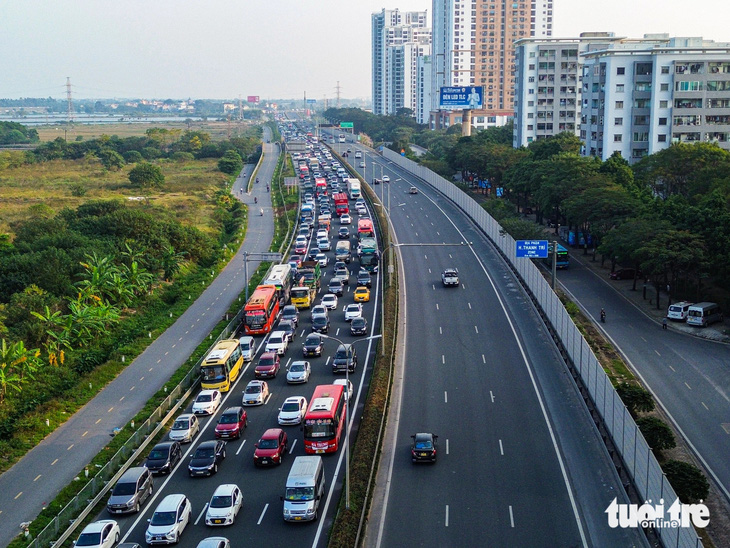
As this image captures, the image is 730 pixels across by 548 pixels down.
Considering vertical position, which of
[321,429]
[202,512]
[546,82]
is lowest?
[202,512]

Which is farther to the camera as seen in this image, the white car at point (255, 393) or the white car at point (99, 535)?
the white car at point (255, 393)

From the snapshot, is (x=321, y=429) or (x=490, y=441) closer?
(x=321, y=429)

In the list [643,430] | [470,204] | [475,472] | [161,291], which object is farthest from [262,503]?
[470,204]

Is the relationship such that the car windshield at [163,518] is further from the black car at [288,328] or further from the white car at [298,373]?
the black car at [288,328]

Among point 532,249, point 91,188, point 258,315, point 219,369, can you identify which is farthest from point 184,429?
point 91,188

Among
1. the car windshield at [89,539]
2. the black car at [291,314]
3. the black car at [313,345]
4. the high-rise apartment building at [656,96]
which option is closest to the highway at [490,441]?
the black car at [313,345]

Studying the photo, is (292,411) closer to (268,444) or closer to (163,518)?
(268,444)

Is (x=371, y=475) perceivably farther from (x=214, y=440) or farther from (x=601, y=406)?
(x=601, y=406)
